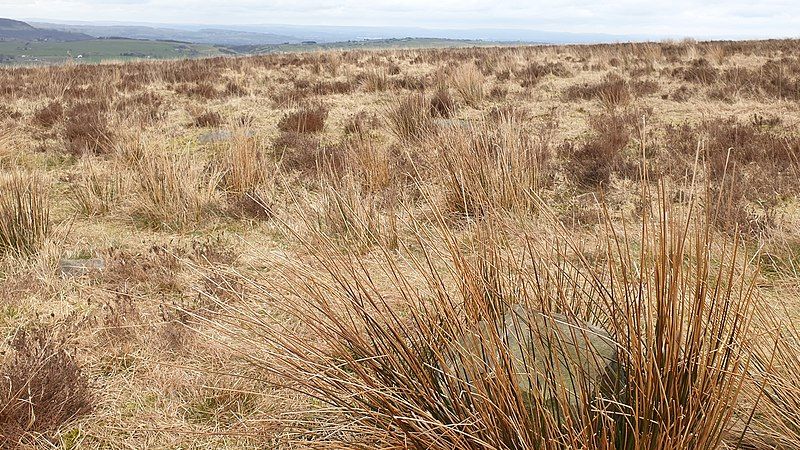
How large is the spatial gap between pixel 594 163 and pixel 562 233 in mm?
4651

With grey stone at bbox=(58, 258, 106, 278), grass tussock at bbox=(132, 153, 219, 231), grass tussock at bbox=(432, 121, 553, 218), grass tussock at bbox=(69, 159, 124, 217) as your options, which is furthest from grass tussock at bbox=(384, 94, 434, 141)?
grey stone at bbox=(58, 258, 106, 278)

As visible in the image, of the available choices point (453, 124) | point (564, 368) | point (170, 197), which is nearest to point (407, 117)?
point (453, 124)

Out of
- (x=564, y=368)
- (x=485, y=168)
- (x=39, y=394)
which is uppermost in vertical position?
(x=485, y=168)

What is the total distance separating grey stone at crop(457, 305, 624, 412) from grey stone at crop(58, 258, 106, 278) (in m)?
3.09

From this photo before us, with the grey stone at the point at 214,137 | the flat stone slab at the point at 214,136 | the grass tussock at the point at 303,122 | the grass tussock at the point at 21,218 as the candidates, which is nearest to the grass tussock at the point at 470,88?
the grass tussock at the point at 303,122

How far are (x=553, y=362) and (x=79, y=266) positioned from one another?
11.4 feet

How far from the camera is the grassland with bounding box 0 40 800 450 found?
4.97 ft

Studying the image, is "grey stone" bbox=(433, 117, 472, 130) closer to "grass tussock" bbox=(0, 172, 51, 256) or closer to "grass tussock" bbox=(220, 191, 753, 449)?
"grass tussock" bbox=(220, 191, 753, 449)

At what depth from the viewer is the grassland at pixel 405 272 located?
1.51 m

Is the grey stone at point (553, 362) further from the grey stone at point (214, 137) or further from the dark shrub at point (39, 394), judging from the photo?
the grey stone at point (214, 137)

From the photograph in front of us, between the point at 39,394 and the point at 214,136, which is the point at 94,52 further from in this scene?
the point at 39,394

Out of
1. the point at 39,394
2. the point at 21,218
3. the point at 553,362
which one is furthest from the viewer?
the point at 21,218

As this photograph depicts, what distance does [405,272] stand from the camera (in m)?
2.96

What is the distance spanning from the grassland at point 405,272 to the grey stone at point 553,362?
0.02 m
